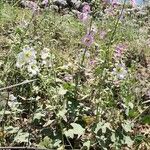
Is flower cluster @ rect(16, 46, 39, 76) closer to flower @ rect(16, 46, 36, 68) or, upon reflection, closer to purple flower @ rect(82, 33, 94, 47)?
flower @ rect(16, 46, 36, 68)

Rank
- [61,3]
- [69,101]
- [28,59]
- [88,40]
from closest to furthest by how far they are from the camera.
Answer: [28,59] < [69,101] < [88,40] < [61,3]

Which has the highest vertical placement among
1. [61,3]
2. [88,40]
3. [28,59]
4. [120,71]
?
[28,59]

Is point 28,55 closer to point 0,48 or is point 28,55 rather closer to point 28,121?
point 28,121

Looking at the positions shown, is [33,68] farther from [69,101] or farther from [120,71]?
[120,71]

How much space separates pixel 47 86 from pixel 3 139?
526 mm

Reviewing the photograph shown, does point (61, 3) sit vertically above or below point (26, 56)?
below

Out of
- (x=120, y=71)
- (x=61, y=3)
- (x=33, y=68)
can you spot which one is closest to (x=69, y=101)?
(x=120, y=71)

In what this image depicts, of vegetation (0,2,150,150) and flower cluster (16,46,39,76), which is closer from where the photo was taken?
flower cluster (16,46,39,76)

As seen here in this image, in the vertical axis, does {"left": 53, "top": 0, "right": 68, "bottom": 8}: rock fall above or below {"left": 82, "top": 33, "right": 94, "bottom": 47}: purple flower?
below

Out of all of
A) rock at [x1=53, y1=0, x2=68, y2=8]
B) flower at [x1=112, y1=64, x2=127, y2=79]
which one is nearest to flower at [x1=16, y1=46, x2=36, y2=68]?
flower at [x1=112, y1=64, x2=127, y2=79]

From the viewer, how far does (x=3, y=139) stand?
331 cm

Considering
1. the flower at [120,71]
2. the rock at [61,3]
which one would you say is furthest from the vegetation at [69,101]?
the rock at [61,3]

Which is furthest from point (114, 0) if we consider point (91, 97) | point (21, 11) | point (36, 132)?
point (21, 11)

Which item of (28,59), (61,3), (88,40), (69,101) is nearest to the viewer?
(28,59)
